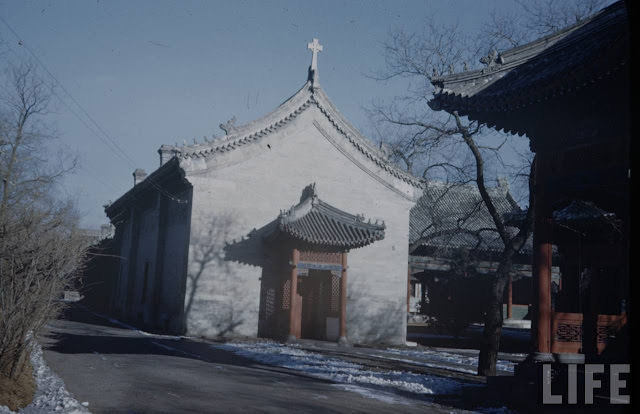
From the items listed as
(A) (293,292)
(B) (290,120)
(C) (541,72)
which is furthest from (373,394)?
(B) (290,120)

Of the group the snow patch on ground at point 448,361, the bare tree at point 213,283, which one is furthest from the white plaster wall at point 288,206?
the snow patch on ground at point 448,361

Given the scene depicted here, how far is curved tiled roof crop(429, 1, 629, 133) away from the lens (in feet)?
24.7

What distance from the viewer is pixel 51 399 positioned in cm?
751

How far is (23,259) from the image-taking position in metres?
8.12

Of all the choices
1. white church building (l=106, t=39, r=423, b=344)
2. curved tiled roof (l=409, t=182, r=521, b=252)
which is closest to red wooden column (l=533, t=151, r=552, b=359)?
white church building (l=106, t=39, r=423, b=344)

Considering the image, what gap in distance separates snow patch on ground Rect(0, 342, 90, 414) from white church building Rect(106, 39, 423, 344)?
32.2ft

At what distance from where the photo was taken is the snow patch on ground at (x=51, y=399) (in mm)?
6855

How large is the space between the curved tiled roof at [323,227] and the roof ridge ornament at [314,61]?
187 inches

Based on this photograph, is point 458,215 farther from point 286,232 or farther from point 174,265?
point 174,265

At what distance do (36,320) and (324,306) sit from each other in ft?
45.7

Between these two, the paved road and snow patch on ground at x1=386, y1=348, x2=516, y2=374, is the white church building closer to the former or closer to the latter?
snow patch on ground at x1=386, y1=348, x2=516, y2=374

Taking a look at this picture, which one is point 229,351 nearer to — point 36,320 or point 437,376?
point 437,376

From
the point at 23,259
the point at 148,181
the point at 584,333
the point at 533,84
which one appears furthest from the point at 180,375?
the point at 148,181

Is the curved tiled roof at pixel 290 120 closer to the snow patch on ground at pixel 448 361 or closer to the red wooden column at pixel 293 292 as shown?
the red wooden column at pixel 293 292
